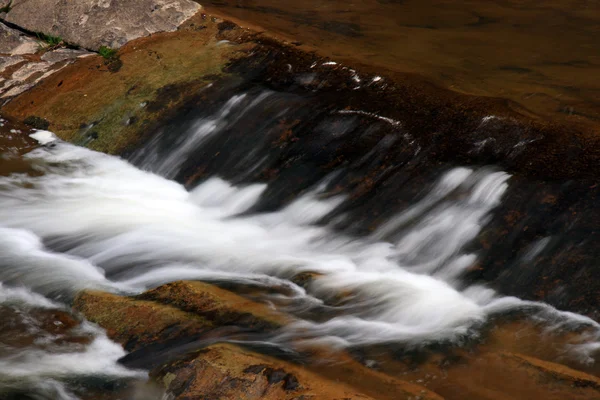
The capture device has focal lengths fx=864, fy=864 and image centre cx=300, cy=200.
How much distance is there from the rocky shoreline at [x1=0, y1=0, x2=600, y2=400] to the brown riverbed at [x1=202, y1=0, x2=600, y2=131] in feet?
0.95

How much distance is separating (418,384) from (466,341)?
0.55m

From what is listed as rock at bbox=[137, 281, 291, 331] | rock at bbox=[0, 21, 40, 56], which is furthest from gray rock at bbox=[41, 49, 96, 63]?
rock at bbox=[137, 281, 291, 331]

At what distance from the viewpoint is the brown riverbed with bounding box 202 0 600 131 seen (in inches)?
279

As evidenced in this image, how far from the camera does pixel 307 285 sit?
5.50 m

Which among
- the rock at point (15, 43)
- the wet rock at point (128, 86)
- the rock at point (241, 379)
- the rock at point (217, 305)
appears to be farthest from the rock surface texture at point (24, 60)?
the rock at point (241, 379)

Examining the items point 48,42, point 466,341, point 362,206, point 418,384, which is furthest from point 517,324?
point 48,42

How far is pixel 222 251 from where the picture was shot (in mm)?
6289

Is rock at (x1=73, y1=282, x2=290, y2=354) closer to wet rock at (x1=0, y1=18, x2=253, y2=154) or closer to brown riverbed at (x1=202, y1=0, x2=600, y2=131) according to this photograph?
brown riverbed at (x1=202, y1=0, x2=600, y2=131)

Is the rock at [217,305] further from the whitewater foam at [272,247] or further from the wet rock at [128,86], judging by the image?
the wet rock at [128,86]

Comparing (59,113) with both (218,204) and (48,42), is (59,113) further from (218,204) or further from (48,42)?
(218,204)

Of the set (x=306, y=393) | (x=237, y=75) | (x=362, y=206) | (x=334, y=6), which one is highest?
(x=334, y=6)

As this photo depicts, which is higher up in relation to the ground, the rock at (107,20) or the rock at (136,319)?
the rock at (107,20)

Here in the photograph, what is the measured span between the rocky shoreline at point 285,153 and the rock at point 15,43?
0.06 ft

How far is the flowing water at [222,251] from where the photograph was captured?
484 cm
